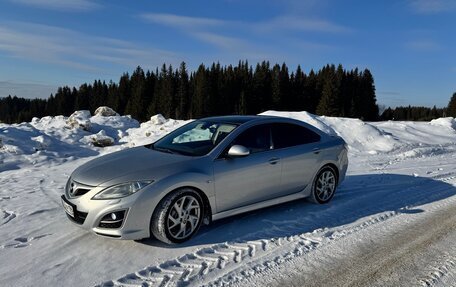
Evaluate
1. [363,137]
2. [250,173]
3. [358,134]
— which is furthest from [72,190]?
[358,134]

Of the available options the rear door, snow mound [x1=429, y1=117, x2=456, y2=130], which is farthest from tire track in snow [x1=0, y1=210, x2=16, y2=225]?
snow mound [x1=429, y1=117, x2=456, y2=130]

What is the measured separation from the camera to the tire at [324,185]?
6.72 metres

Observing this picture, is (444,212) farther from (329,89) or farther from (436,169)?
(329,89)

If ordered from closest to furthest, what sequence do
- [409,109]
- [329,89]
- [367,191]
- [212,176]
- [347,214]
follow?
[212,176] < [347,214] < [367,191] < [329,89] < [409,109]

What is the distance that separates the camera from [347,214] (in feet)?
20.7

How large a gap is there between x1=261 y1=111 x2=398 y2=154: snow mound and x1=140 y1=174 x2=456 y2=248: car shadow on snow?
5.36 metres

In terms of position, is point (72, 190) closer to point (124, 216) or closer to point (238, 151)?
point (124, 216)

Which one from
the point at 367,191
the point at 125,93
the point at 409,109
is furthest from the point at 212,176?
the point at 409,109

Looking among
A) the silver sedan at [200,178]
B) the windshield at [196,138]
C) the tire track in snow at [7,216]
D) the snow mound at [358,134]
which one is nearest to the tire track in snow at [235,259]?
the silver sedan at [200,178]

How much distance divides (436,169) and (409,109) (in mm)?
135563

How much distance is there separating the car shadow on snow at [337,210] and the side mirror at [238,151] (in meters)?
1.03

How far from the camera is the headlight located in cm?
458

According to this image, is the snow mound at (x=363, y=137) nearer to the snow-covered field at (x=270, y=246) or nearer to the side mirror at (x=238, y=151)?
the snow-covered field at (x=270, y=246)

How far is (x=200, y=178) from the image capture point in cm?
502
